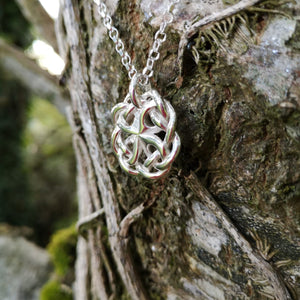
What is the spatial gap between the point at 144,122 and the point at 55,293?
104cm

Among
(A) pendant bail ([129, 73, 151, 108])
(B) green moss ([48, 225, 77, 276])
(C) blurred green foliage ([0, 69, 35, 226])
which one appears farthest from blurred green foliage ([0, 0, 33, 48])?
(A) pendant bail ([129, 73, 151, 108])

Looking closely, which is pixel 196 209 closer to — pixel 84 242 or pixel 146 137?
pixel 146 137

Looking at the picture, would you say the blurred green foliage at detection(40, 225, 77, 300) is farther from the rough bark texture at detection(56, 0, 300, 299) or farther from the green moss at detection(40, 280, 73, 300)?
the rough bark texture at detection(56, 0, 300, 299)

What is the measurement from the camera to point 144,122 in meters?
0.71

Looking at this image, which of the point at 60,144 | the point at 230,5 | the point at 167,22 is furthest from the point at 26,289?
the point at 60,144

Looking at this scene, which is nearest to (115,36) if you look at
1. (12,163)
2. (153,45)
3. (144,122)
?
(153,45)

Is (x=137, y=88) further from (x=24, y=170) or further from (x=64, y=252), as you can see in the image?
(x=24, y=170)

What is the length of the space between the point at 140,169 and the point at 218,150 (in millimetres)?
189

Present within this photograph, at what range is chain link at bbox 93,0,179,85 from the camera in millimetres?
710

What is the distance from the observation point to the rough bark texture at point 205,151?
0.62 metres

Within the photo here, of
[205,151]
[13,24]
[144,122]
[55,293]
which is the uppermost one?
[13,24]

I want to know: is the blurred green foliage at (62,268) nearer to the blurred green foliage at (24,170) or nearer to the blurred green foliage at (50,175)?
the blurred green foliage at (24,170)

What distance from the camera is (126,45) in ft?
Result: 2.62

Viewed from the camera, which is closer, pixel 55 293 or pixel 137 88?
pixel 137 88
